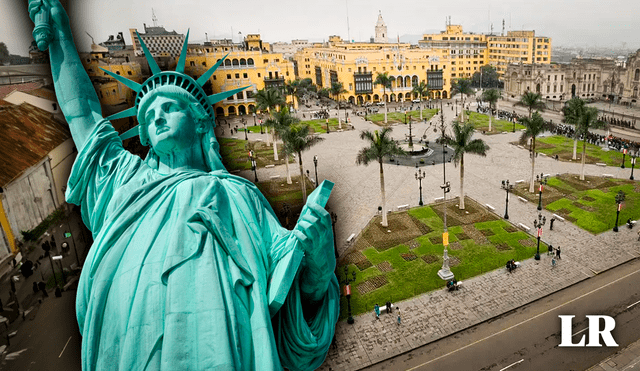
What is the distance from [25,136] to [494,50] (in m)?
122

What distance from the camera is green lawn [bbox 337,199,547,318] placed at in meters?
22.8

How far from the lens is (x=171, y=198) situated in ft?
15.7

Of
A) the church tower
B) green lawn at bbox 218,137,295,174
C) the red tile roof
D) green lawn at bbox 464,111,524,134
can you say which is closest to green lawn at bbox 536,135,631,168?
green lawn at bbox 464,111,524,134

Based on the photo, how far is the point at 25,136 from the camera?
716 inches

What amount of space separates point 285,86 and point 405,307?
5806 centimetres

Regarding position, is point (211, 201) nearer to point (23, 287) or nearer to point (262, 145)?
point (23, 287)

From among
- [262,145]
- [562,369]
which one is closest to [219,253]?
[562,369]

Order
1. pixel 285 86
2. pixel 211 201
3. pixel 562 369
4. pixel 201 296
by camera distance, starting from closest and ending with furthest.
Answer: pixel 201 296 < pixel 211 201 < pixel 562 369 < pixel 285 86

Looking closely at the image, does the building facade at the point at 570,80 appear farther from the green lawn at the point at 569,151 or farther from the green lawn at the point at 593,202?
the green lawn at the point at 593,202

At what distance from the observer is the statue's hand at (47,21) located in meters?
5.43

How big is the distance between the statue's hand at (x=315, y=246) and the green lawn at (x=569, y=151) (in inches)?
1797
